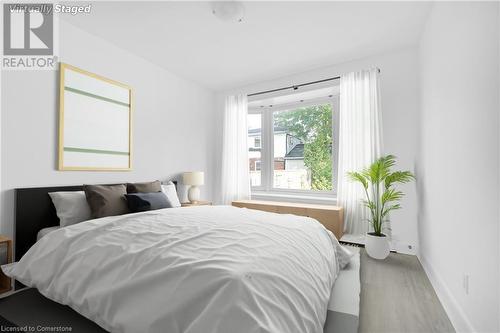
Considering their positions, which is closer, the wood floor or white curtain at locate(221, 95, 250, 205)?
the wood floor

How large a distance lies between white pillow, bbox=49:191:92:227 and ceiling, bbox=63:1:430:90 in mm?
1831

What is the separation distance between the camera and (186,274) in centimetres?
109

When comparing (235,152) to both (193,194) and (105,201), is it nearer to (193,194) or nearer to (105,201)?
(193,194)

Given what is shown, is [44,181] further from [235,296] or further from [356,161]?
[356,161]

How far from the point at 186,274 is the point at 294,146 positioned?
11.6 ft

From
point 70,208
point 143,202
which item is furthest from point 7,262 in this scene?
point 143,202

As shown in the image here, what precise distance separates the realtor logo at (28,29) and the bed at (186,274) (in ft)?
6.26

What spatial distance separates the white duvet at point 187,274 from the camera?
955mm

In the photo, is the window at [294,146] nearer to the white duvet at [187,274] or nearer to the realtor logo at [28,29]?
the white duvet at [187,274]

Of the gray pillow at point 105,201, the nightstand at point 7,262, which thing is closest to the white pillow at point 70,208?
the gray pillow at point 105,201

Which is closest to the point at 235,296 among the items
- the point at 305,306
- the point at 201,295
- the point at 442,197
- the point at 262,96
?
the point at 201,295

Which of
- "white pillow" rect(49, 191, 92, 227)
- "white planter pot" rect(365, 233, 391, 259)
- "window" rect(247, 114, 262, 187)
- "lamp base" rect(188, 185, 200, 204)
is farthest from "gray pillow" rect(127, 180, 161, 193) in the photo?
"white planter pot" rect(365, 233, 391, 259)

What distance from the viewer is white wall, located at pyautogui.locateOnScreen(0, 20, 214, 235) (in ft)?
7.39

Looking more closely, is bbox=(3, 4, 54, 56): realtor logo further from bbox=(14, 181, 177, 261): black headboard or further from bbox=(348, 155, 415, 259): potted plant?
bbox=(348, 155, 415, 259): potted plant
